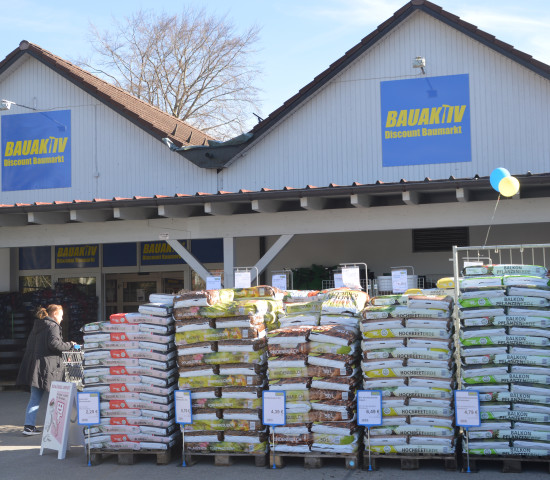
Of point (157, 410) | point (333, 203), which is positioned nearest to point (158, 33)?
point (333, 203)

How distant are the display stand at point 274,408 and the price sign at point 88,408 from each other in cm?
201

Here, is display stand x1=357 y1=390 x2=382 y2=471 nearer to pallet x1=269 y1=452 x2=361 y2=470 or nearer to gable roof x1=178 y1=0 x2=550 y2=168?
pallet x1=269 y1=452 x2=361 y2=470

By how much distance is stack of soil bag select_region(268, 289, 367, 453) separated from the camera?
25.2 ft

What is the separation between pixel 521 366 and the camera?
291 inches

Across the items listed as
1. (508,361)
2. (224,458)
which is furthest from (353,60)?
(224,458)

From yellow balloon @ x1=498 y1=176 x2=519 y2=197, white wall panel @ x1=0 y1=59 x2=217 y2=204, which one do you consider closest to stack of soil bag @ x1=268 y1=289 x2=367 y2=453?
yellow balloon @ x1=498 y1=176 x2=519 y2=197

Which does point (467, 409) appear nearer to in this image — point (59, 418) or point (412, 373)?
point (412, 373)

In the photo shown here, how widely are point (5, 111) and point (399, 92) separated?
9651 mm

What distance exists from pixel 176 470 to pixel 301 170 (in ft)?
28.9

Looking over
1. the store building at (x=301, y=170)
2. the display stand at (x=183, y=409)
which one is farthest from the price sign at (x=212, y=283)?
the display stand at (x=183, y=409)

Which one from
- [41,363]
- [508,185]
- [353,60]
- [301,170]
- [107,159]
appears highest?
[353,60]

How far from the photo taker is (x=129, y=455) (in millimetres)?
8344

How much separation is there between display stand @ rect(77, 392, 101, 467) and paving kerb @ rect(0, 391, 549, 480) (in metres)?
0.40

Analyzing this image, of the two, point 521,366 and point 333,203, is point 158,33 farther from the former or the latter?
point 521,366
